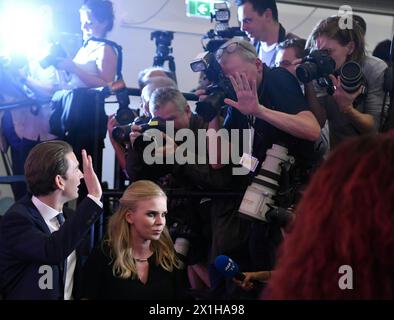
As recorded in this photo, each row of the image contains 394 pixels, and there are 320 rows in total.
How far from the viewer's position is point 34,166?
2.04m

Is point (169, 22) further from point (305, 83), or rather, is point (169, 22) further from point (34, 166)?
point (34, 166)

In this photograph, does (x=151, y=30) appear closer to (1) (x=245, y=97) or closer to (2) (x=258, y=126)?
(2) (x=258, y=126)

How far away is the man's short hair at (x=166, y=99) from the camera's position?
243 centimetres

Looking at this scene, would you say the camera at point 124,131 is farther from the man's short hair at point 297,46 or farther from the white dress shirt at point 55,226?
the man's short hair at point 297,46

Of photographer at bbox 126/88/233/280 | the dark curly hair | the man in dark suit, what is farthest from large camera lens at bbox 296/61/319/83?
the dark curly hair

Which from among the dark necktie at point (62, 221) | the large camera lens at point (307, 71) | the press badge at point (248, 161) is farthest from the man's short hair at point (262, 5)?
the dark necktie at point (62, 221)

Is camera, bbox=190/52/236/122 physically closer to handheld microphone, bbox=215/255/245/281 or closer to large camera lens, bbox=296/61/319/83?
large camera lens, bbox=296/61/319/83

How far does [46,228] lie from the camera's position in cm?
199

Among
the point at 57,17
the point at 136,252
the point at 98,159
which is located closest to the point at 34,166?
the point at 136,252

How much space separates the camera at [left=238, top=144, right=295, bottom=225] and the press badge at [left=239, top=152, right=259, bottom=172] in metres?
0.05

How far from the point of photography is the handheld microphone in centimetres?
213

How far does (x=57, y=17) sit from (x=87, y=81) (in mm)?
635

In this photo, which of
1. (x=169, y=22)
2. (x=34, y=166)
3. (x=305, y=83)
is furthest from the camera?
(x=169, y=22)

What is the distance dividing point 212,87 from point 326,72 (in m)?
0.34
